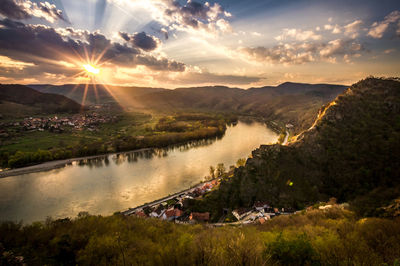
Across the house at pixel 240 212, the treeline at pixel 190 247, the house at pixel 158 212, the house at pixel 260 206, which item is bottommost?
the house at pixel 158 212

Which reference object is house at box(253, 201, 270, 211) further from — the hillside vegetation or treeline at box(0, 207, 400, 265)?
treeline at box(0, 207, 400, 265)

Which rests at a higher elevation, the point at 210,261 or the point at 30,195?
the point at 210,261

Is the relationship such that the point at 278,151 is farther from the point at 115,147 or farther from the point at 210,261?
the point at 115,147

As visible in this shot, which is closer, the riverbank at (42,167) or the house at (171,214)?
the house at (171,214)

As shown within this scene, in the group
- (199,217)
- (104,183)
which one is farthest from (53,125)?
(199,217)

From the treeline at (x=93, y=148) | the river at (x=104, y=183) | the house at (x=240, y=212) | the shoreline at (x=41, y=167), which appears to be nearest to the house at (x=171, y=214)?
the river at (x=104, y=183)

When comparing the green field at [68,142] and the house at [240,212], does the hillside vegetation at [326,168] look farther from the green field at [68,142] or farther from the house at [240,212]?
the green field at [68,142]

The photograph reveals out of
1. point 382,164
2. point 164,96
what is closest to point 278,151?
point 382,164
